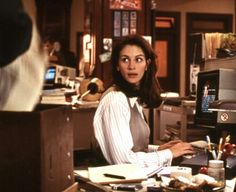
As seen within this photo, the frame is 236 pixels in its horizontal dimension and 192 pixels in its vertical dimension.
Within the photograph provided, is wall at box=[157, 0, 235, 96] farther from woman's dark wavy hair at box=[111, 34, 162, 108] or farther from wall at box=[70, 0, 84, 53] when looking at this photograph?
woman's dark wavy hair at box=[111, 34, 162, 108]

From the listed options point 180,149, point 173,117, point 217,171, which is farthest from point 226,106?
point 173,117

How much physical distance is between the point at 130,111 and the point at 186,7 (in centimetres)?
625

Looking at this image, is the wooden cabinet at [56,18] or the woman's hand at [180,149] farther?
the wooden cabinet at [56,18]

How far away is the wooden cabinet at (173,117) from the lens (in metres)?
3.66

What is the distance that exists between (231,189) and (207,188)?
0.51ft

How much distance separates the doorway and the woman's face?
5.69 meters

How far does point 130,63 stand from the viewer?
104 inches

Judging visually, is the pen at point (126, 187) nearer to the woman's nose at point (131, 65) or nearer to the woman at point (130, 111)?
the woman at point (130, 111)

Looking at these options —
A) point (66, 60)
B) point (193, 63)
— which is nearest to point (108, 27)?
point (193, 63)

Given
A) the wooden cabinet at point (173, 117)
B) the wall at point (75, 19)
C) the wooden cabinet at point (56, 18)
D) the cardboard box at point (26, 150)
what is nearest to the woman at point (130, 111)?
the wooden cabinet at point (173, 117)

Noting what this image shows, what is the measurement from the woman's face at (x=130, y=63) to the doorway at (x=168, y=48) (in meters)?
5.69

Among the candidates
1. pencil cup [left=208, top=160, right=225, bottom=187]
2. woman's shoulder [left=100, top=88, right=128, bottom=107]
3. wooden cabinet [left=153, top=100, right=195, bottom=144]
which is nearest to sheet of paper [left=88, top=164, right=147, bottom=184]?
pencil cup [left=208, top=160, right=225, bottom=187]

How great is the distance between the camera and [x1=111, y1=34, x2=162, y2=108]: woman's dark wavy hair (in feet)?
8.65

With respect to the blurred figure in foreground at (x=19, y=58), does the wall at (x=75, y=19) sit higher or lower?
higher
